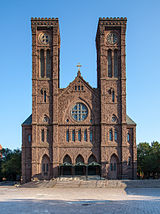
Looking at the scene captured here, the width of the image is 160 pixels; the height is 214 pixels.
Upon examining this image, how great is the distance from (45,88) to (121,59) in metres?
14.3

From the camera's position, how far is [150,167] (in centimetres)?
5669

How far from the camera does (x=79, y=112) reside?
51219mm

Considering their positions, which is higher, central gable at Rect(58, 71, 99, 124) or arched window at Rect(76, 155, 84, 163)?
central gable at Rect(58, 71, 99, 124)

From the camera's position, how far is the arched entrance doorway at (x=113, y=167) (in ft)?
161

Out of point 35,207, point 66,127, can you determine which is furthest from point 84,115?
point 35,207

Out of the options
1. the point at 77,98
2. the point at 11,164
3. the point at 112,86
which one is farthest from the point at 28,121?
the point at 112,86

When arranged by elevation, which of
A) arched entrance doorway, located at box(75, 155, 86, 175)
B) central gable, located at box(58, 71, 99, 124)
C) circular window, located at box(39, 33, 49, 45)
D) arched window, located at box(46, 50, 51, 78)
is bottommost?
arched entrance doorway, located at box(75, 155, 86, 175)

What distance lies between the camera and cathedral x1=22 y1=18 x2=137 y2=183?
161 feet

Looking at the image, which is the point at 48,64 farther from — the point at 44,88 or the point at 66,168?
the point at 66,168

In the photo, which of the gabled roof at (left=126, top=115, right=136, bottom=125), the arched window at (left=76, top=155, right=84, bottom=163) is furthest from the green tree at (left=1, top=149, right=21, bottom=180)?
the gabled roof at (left=126, top=115, right=136, bottom=125)

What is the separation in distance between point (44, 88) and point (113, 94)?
1211cm

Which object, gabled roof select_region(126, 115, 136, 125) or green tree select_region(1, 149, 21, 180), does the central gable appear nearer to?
gabled roof select_region(126, 115, 136, 125)

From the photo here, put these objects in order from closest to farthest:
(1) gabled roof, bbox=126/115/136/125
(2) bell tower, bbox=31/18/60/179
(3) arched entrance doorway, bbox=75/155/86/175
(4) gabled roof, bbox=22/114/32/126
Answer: (2) bell tower, bbox=31/18/60/179
(3) arched entrance doorway, bbox=75/155/86/175
(4) gabled roof, bbox=22/114/32/126
(1) gabled roof, bbox=126/115/136/125

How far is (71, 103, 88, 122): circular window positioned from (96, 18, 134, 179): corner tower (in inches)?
126
